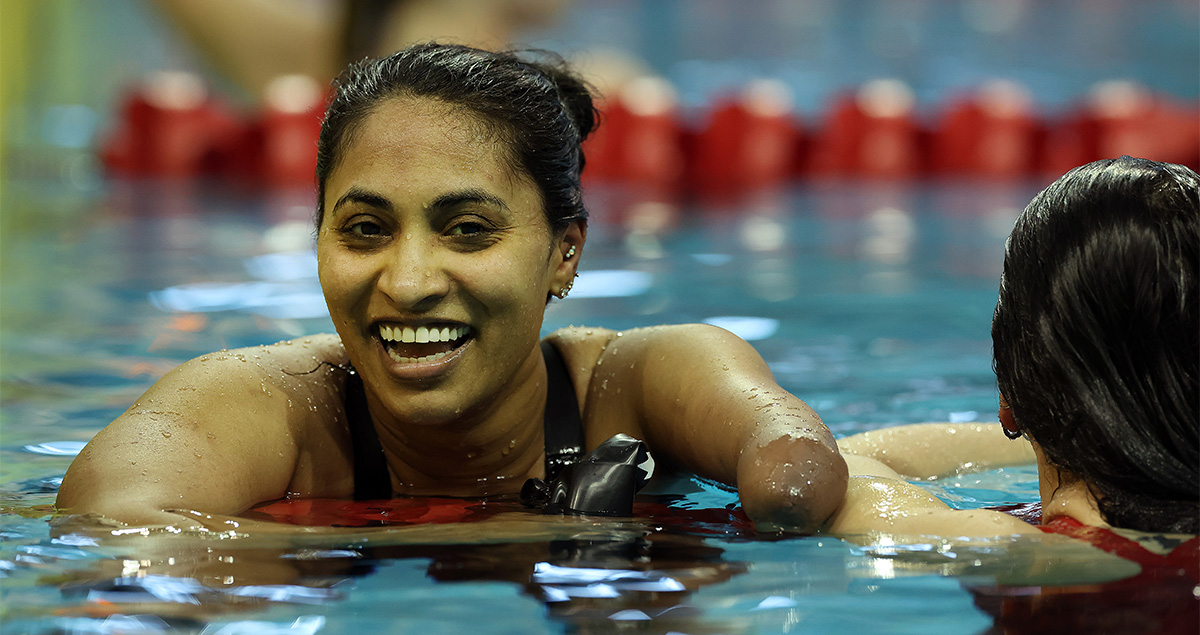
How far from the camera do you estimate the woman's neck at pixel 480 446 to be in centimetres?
254

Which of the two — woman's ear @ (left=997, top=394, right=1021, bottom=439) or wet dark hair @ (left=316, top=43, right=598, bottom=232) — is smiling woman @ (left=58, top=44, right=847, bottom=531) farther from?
woman's ear @ (left=997, top=394, right=1021, bottom=439)

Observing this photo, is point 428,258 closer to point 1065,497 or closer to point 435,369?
point 435,369

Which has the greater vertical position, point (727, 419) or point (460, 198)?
point (460, 198)

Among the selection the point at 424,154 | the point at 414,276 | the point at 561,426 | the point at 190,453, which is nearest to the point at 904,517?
the point at 561,426

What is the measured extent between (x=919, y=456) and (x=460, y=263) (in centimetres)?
129

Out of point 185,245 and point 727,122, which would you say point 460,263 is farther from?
point 727,122

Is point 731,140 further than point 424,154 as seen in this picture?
Yes

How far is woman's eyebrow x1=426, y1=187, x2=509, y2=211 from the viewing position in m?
2.28

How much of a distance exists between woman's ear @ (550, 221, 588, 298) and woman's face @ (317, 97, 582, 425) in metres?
0.11

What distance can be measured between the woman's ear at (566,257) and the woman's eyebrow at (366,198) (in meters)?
0.36

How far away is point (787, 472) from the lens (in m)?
2.14

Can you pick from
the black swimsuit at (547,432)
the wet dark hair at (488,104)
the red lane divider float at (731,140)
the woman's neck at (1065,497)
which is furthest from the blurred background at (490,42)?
the woman's neck at (1065,497)

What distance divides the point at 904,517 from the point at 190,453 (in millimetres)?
1210

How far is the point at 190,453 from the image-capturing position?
2.22m
